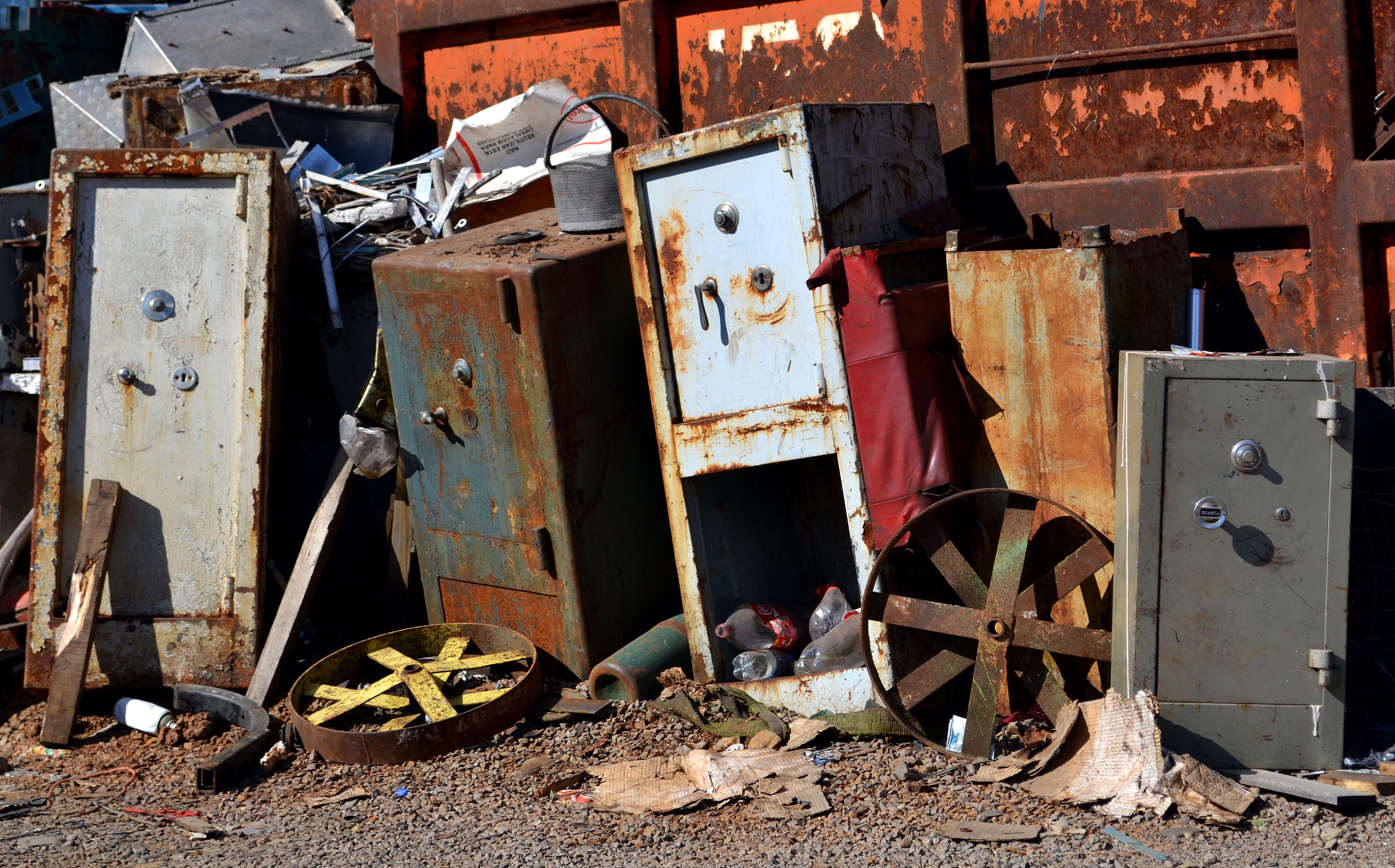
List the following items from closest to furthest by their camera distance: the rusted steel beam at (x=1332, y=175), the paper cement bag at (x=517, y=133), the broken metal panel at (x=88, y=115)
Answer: the rusted steel beam at (x=1332, y=175) < the paper cement bag at (x=517, y=133) < the broken metal panel at (x=88, y=115)

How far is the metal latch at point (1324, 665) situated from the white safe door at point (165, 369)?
3.59m

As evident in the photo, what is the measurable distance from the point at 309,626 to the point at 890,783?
2.51 meters

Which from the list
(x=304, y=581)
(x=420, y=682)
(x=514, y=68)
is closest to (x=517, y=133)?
(x=514, y=68)

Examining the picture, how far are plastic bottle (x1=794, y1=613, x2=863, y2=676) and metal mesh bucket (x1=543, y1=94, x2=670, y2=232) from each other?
167cm

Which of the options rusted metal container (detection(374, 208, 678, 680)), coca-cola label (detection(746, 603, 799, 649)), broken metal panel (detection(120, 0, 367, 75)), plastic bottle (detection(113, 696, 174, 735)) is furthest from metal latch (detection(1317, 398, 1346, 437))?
broken metal panel (detection(120, 0, 367, 75))

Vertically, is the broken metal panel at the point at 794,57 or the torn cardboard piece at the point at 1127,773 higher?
the broken metal panel at the point at 794,57

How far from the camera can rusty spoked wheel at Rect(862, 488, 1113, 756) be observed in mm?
3346

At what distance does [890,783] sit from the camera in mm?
3266

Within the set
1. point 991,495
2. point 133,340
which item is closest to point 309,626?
point 133,340

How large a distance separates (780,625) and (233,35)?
5.40 meters

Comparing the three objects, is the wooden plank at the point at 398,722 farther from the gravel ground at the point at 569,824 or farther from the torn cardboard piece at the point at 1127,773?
the torn cardboard piece at the point at 1127,773

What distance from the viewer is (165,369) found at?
4.31 meters

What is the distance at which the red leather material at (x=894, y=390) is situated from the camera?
3.47 m

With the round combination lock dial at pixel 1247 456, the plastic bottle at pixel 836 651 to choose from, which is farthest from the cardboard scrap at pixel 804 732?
the round combination lock dial at pixel 1247 456
